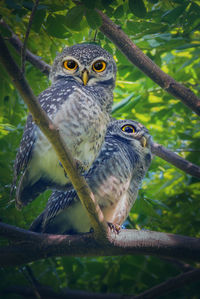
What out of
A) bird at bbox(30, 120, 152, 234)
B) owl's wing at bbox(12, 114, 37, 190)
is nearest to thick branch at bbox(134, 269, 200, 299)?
bird at bbox(30, 120, 152, 234)

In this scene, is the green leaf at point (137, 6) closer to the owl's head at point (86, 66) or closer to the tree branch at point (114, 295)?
the owl's head at point (86, 66)

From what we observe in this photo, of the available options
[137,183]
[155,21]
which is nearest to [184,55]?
[155,21]

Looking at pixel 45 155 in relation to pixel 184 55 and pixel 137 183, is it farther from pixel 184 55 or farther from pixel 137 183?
pixel 184 55

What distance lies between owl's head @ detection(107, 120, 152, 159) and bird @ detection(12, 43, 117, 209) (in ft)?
1.97

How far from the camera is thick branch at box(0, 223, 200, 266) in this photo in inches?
82.0

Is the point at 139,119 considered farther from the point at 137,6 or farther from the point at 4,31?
the point at 4,31

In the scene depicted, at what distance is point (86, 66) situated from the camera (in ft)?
8.04

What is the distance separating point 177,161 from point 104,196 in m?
0.75

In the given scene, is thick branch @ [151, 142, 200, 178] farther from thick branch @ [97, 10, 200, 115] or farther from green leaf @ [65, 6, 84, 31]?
green leaf @ [65, 6, 84, 31]

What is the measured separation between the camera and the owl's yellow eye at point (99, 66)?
8.33ft

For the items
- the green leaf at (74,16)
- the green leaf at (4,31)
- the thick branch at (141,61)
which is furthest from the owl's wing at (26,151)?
the thick branch at (141,61)

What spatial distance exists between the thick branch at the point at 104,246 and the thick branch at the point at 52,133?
0.15m

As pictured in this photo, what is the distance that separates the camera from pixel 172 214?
3191 mm

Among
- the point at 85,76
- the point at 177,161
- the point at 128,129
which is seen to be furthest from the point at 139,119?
the point at 85,76
